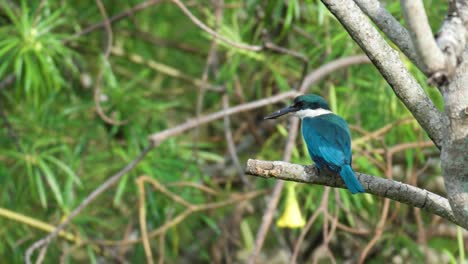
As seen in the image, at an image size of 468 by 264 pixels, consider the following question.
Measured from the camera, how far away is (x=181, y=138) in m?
4.34

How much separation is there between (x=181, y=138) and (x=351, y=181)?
90.0 inches

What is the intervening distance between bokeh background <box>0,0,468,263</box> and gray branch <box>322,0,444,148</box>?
147 centimetres

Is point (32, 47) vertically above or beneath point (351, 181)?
above

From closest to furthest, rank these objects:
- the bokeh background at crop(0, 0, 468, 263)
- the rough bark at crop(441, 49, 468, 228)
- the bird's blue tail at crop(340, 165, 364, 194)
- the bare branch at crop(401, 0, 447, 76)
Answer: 1. the bare branch at crop(401, 0, 447, 76)
2. the rough bark at crop(441, 49, 468, 228)
3. the bird's blue tail at crop(340, 165, 364, 194)
4. the bokeh background at crop(0, 0, 468, 263)

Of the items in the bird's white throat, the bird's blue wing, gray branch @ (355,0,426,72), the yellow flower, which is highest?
gray branch @ (355,0,426,72)

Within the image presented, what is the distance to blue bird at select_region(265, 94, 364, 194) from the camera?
8.30 feet

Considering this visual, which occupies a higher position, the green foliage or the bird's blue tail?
the green foliage

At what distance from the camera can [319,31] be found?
13.0 ft

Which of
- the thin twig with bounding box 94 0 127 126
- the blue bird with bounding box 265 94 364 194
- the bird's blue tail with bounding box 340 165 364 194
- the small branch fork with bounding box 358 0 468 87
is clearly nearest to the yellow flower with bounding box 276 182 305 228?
the blue bird with bounding box 265 94 364 194

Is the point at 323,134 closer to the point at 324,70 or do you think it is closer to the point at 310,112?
the point at 310,112

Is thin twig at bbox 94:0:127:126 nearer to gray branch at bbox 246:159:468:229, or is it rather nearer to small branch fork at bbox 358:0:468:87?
gray branch at bbox 246:159:468:229

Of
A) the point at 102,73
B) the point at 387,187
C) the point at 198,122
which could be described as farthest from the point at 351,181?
the point at 102,73

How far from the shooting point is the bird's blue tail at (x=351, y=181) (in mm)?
2071

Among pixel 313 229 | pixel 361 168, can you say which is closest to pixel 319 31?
pixel 361 168
